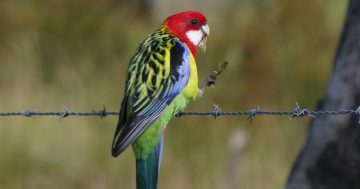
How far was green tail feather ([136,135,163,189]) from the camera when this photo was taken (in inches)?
253

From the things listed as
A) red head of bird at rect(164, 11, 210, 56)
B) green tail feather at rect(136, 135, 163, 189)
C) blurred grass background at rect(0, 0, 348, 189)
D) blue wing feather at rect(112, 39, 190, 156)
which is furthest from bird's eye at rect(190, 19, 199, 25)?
blurred grass background at rect(0, 0, 348, 189)

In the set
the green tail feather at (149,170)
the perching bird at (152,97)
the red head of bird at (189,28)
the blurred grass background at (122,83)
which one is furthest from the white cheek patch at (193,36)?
the blurred grass background at (122,83)

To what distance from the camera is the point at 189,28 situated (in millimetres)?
7402

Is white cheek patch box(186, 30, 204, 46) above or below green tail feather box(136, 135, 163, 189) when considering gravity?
above

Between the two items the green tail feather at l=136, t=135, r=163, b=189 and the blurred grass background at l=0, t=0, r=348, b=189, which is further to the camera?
the blurred grass background at l=0, t=0, r=348, b=189

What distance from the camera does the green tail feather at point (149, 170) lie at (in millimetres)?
6418

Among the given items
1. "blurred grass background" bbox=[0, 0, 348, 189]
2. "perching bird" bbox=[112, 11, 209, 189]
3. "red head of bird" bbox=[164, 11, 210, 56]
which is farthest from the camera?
"blurred grass background" bbox=[0, 0, 348, 189]

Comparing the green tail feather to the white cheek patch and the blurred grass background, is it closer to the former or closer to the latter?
the white cheek patch

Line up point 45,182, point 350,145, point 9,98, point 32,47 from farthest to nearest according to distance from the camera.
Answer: point 32,47 → point 9,98 → point 45,182 → point 350,145

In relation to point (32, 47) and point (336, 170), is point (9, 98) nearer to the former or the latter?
point (32, 47)

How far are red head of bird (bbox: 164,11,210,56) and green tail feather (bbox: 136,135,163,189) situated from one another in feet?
3.79

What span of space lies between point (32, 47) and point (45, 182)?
149 inches

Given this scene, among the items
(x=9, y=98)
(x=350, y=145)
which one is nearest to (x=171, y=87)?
(x=350, y=145)

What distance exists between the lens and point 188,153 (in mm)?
10766
